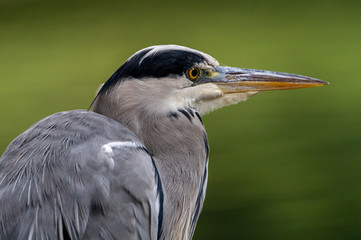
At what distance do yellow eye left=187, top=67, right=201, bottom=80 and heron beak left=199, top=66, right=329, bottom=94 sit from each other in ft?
0.14

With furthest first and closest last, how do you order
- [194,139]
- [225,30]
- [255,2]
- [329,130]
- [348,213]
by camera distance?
[255,2], [225,30], [329,130], [348,213], [194,139]

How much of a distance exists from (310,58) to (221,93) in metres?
1.93

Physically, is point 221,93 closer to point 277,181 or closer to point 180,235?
point 180,235

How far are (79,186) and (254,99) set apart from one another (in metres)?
2.23

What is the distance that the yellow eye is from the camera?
1.17 m

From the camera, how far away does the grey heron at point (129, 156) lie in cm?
97

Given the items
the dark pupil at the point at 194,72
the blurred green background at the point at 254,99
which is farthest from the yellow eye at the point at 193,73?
the blurred green background at the point at 254,99

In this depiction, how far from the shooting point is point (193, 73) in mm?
1180

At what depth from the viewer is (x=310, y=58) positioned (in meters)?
3.03

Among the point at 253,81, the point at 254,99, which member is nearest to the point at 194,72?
the point at 253,81

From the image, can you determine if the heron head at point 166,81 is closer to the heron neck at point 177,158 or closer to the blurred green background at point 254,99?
the heron neck at point 177,158

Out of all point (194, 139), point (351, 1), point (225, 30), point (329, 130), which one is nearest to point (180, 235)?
point (194, 139)

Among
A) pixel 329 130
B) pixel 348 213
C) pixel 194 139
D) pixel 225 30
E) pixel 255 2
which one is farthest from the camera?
pixel 255 2

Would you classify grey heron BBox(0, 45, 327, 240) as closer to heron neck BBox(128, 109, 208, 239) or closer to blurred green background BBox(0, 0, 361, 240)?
heron neck BBox(128, 109, 208, 239)
